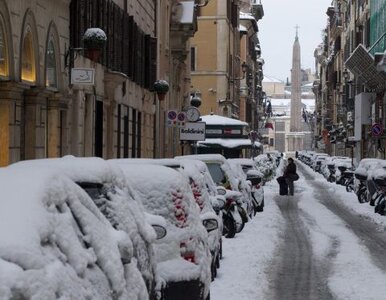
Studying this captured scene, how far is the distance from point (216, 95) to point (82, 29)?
1922 inches

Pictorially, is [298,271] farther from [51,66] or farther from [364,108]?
[364,108]

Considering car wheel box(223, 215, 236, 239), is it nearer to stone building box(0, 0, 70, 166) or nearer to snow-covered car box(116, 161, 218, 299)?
stone building box(0, 0, 70, 166)

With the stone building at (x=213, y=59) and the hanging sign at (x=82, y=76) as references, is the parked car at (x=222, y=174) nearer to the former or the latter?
the hanging sign at (x=82, y=76)

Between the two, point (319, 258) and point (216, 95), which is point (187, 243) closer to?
point (319, 258)

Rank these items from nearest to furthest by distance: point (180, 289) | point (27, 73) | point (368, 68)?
point (180, 289)
point (27, 73)
point (368, 68)

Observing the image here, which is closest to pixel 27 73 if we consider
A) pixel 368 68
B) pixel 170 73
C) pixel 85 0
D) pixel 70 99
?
pixel 70 99

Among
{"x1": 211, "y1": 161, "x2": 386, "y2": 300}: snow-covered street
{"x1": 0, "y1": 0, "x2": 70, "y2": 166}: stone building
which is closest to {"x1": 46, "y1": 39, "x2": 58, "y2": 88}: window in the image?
{"x1": 0, "y1": 0, "x2": 70, "y2": 166}: stone building

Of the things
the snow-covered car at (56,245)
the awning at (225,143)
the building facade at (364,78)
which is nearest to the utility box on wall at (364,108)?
the building facade at (364,78)

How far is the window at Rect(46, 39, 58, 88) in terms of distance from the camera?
68.2 feet

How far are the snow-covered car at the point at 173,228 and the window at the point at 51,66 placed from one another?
12184 millimetres

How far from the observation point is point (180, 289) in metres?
8.53

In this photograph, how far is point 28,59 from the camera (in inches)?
762

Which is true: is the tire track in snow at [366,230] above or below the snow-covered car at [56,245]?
below

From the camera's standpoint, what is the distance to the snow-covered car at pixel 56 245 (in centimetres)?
384
